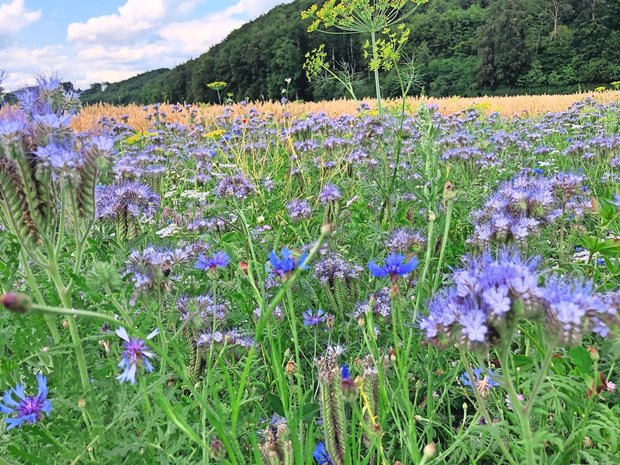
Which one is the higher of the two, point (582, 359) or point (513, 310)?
point (513, 310)

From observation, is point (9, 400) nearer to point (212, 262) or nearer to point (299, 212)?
point (212, 262)

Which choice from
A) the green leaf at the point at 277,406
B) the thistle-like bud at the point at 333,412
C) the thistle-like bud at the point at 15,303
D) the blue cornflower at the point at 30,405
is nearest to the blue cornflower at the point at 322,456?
the green leaf at the point at 277,406

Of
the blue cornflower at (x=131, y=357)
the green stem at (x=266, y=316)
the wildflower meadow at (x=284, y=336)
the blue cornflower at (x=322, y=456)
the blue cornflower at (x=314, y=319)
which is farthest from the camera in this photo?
the blue cornflower at (x=314, y=319)

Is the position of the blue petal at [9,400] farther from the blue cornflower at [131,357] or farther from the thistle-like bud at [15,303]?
the thistle-like bud at [15,303]

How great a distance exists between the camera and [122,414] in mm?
1228

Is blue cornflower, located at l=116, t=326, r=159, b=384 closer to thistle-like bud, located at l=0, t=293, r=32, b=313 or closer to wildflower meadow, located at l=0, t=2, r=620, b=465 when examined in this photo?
wildflower meadow, located at l=0, t=2, r=620, b=465

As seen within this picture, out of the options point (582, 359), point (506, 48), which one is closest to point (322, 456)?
point (582, 359)

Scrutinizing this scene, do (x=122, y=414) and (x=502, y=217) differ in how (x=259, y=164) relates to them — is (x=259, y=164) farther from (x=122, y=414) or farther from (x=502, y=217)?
(x=122, y=414)

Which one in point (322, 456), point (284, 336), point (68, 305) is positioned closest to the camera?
point (68, 305)

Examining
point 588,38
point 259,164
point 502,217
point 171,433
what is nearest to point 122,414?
point 171,433

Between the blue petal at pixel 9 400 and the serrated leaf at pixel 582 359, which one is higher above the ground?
the blue petal at pixel 9 400

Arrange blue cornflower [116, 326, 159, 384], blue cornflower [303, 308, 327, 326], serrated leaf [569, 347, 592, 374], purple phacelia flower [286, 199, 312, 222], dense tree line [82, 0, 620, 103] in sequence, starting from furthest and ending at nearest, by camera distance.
Result: dense tree line [82, 0, 620, 103] < purple phacelia flower [286, 199, 312, 222] < blue cornflower [303, 308, 327, 326] < serrated leaf [569, 347, 592, 374] < blue cornflower [116, 326, 159, 384]

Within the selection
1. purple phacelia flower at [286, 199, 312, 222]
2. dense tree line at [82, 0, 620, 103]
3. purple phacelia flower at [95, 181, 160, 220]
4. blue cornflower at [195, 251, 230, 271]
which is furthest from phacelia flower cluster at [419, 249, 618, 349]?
dense tree line at [82, 0, 620, 103]

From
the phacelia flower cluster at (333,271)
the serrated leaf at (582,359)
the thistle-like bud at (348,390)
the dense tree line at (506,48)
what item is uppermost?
the dense tree line at (506,48)
